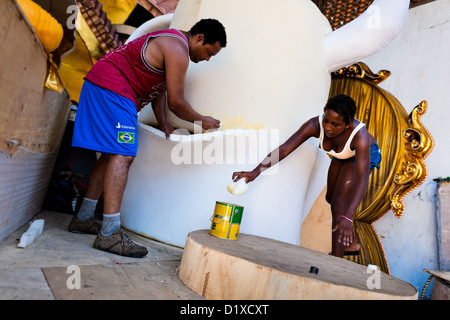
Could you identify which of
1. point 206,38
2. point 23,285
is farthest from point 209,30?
point 23,285

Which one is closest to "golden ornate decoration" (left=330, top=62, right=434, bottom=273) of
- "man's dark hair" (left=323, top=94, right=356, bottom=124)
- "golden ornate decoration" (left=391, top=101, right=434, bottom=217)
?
"golden ornate decoration" (left=391, top=101, right=434, bottom=217)

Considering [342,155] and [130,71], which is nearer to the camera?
[130,71]

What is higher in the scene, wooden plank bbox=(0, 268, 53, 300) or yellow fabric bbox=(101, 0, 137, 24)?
yellow fabric bbox=(101, 0, 137, 24)

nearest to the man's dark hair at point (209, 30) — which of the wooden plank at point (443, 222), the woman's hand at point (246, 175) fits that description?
the woman's hand at point (246, 175)

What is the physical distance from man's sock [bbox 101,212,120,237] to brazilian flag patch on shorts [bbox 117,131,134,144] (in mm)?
358

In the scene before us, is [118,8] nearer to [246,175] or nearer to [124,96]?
[124,96]

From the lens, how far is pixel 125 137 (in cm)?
176

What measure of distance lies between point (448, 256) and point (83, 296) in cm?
270

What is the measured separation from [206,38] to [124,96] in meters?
0.52

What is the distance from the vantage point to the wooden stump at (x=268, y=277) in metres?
1.15

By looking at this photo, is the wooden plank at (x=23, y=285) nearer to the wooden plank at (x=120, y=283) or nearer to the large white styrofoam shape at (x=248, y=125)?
the wooden plank at (x=120, y=283)

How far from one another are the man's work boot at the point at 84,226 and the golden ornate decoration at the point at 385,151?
1.95m

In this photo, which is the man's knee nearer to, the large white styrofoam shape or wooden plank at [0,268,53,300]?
the large white styrofoam shape

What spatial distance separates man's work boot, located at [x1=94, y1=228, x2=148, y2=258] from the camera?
164 centimetres
